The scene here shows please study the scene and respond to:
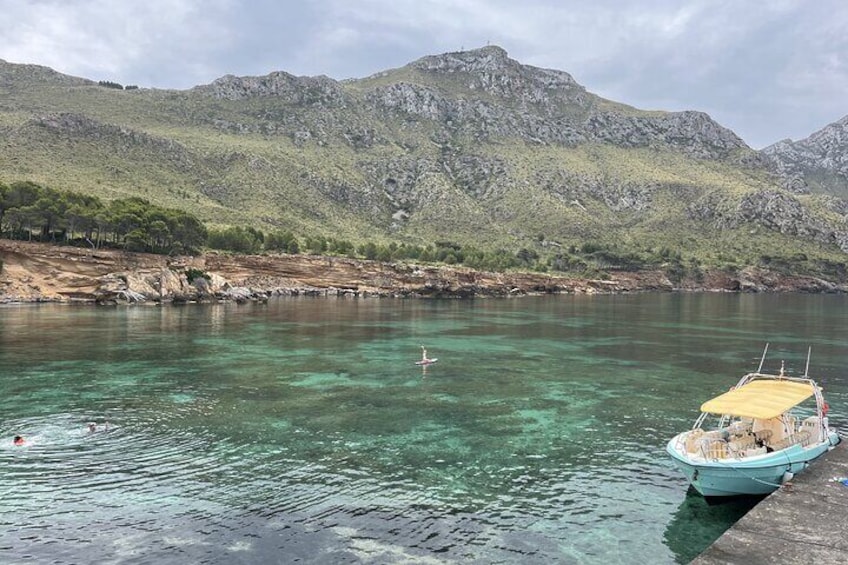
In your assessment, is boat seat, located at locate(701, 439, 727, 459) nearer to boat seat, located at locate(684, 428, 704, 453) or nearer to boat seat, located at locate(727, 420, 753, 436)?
boat seat, located at locate(684, 428, 704, 453)

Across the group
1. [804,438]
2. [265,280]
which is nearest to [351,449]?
[804,438]

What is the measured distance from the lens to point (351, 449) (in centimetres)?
2597

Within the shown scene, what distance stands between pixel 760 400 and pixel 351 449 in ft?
55.5

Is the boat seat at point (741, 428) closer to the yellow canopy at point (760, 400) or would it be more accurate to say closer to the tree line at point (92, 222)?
the yellow canopy at point (760, 400)

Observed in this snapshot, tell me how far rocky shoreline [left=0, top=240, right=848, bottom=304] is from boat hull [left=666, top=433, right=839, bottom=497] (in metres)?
104

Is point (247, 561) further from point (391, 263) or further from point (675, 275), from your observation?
point (675, 275)

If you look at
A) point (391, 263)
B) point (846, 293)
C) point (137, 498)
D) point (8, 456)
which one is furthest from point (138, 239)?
point (846, 293)

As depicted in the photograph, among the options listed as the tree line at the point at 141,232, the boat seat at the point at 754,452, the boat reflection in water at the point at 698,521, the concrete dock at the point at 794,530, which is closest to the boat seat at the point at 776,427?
the boat seat at the point at 754,452

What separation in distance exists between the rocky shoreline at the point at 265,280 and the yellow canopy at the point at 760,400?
10291 centimetres

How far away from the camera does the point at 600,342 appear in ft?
219

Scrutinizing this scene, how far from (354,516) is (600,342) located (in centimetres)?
5286

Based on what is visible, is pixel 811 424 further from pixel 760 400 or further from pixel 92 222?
pixel 92 222

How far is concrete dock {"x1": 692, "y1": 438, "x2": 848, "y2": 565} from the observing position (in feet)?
48.4

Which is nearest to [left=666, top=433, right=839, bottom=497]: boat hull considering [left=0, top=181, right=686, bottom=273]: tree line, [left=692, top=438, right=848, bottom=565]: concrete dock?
[left=692, top=438, right=848, bottom=565]: concrete dock
